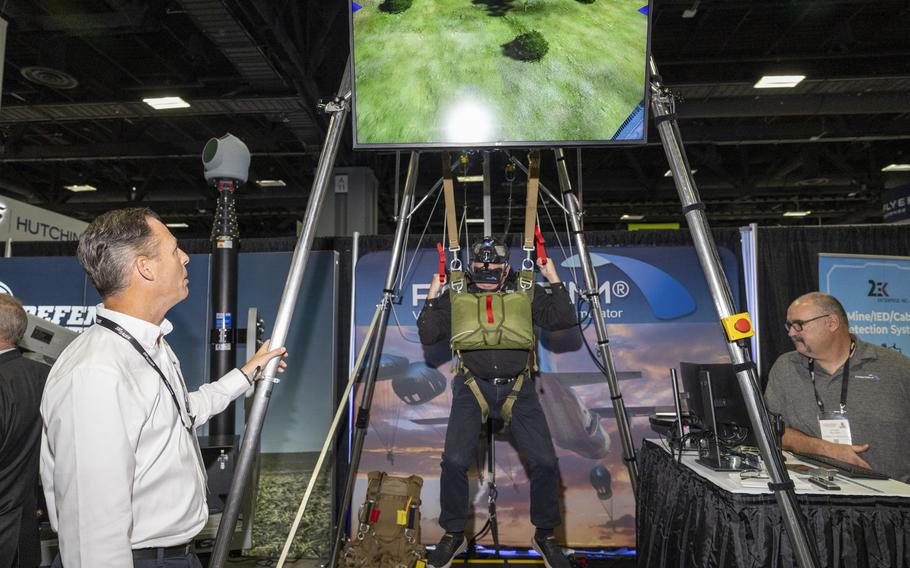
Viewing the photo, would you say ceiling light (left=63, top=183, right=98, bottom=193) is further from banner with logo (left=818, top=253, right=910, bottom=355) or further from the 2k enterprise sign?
banner with logo (left=818, top=253, right=910, bottom=355)

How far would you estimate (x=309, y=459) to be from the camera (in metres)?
4.51

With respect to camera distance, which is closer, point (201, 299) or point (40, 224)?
point (201, 299)

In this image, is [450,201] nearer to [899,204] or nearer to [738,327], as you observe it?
[738,327]

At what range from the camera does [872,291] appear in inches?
183

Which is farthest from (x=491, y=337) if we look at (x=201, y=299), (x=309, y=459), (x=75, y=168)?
(x=75, y=168)

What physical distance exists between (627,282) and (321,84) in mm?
4764

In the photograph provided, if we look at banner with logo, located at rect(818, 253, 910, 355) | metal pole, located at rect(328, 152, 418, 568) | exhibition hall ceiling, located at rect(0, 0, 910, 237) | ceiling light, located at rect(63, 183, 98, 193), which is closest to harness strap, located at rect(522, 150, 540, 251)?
exhibition hall ceiling, located at rect(0, 0, 910, 237)

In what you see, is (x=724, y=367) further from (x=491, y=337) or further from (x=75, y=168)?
(x=75, y=168)

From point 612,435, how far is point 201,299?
3.41m

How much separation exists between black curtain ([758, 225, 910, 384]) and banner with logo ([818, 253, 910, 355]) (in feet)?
0.21

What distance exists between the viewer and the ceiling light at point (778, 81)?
22.2ft

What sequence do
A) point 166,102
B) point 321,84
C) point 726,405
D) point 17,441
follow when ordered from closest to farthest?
point 17,441
point 726,405
point 166,102
point 321,84

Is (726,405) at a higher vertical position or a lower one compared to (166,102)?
lower

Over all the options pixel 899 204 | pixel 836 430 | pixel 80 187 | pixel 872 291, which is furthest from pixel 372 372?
pixel 80 187
